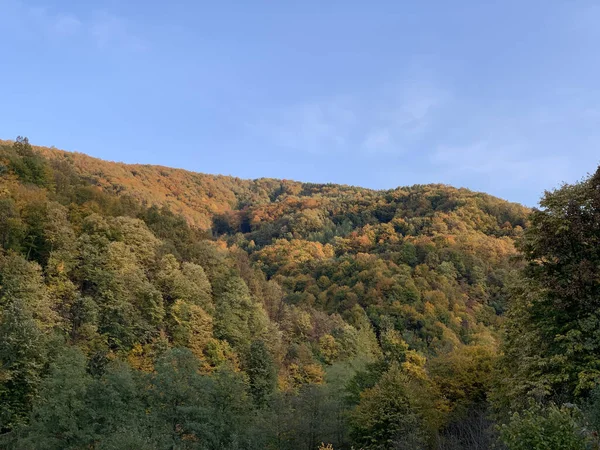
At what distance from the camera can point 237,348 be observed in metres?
54.4

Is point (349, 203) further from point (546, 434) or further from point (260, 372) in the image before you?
point (546, 434)

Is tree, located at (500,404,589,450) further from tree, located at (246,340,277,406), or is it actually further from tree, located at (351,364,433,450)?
tree, located at (246,340,277,406)

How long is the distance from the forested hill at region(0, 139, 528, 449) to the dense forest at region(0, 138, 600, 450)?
7.3 inches

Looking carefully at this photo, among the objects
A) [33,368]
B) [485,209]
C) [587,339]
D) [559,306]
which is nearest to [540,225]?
[559,306]

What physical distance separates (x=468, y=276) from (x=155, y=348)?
8905 cm

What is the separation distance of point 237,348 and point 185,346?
7.62 meters

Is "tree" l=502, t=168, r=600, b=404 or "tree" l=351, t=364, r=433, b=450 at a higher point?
"tree" l=502, t=168, r=600, b=404

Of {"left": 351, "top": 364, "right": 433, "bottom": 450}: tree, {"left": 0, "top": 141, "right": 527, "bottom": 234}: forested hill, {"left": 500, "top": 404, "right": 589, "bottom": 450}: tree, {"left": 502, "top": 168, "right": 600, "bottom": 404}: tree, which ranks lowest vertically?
{"left": 351, "top": 364, "right": 433, "bottom": 450}: tree

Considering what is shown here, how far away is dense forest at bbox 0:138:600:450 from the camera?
70.4ft

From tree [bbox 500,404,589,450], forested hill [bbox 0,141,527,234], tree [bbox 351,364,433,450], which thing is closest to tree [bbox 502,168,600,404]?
tree [bbox 500,404,589,450]

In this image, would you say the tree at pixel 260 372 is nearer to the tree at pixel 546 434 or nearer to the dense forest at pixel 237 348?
the dense forest at pixel 237 348

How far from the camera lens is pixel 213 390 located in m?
32.2

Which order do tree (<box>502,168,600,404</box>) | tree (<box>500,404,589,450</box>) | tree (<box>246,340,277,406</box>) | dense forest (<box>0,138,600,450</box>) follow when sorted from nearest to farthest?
tree (<box>500,404,589,450</box>), tree (<box>502,168,600,404</box>), dense forest (<box>0,138,600,450</box>), tree (<box>246,340,277,406</box>)

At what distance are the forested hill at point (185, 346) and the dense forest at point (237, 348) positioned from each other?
0.18 meters
